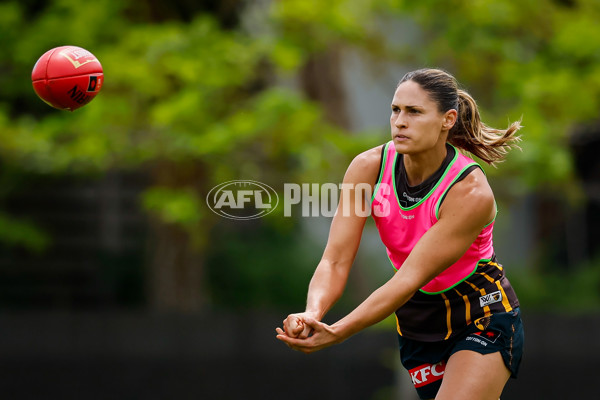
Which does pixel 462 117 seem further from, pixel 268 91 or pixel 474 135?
pixel 268 91

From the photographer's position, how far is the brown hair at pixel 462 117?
3873 mm

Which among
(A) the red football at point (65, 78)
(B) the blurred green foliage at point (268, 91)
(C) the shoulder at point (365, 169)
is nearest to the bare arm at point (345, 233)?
(C) the shoulder at point (365, 169)

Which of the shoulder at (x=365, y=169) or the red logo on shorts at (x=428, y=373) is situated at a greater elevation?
the shoulder at (x=365, y=169)

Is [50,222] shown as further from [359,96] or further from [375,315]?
[375,315]

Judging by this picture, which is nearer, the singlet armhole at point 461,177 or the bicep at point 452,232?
the bicep at point 452,232

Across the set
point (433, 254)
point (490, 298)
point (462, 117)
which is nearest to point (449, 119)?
point (462, 117)

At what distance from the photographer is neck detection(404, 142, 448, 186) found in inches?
158

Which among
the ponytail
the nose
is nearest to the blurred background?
the ponytail

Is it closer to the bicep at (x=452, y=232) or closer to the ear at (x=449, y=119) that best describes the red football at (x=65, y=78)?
the ear at (x=449, y=119)

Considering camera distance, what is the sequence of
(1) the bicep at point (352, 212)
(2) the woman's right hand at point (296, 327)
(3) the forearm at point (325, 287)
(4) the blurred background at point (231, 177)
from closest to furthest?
(2) the woman's right hand at point (296, 327) → (3) the forearm at point (325, 287) → (1) the bicep at point (352, 212) → (4) the blurred background at point (231, 177)

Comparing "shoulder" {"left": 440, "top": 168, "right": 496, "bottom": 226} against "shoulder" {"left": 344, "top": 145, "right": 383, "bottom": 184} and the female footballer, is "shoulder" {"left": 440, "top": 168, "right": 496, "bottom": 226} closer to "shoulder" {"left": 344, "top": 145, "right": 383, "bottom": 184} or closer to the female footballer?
the female footballer

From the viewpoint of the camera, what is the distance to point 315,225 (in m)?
12.9

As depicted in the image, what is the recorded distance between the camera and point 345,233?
4109 millimetres

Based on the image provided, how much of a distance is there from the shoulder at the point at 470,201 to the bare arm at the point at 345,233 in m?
0.42
